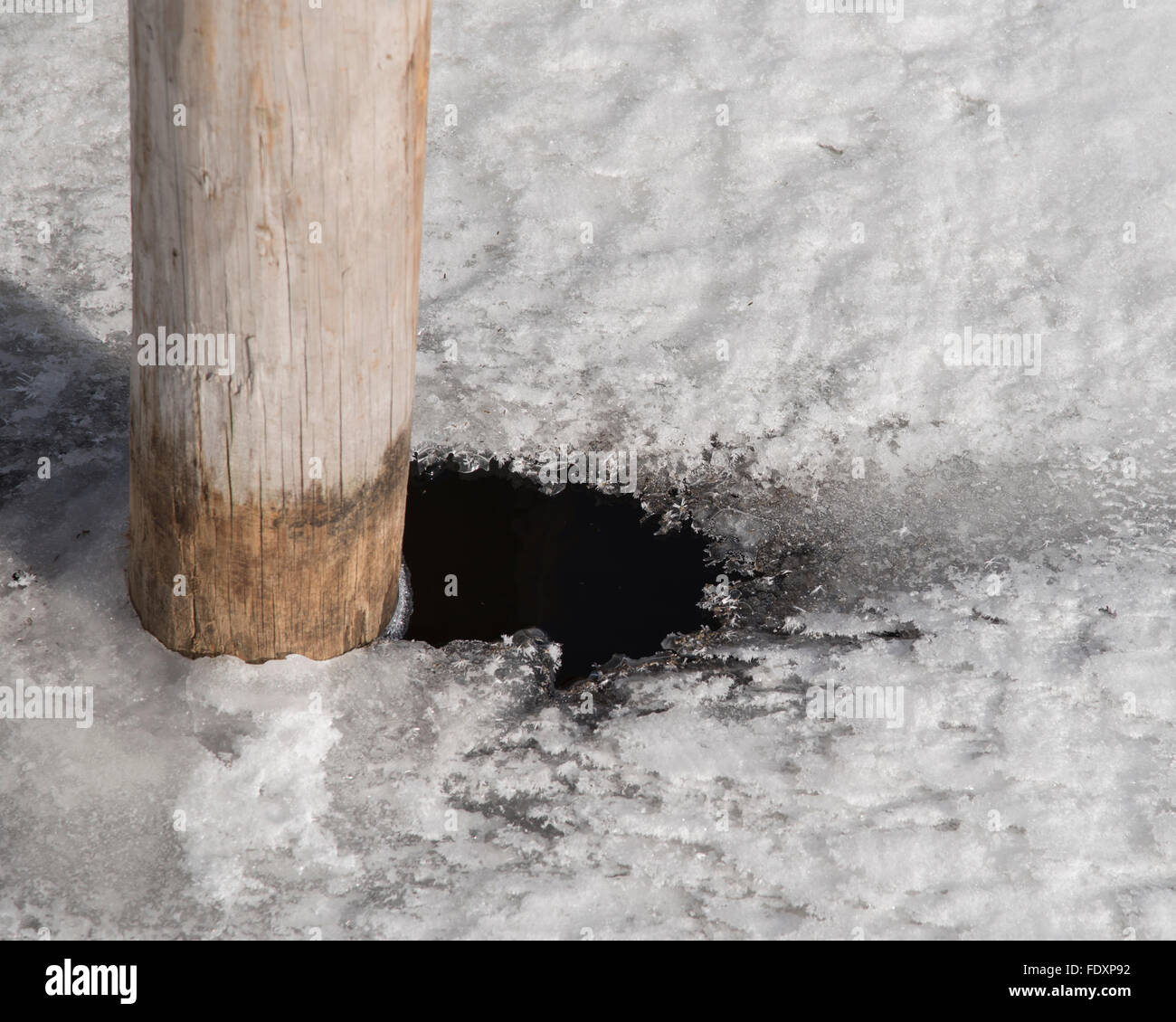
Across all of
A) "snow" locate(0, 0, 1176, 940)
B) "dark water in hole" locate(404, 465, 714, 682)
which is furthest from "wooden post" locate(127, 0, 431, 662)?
"dark water in hole" locate(404, 465, 714, 682)

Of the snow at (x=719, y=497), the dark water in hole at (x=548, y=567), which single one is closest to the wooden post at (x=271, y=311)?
the snow at (x=719, y=497)

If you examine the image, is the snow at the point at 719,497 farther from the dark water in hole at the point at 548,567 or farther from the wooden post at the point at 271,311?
the wooden post at the point at 271,311

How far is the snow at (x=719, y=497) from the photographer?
7.68 ft

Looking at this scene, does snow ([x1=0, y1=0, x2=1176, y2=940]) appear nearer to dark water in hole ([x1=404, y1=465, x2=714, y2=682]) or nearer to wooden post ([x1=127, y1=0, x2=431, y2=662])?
dark water in hole ([x1=404, y1=465, x2=714, y2=682])

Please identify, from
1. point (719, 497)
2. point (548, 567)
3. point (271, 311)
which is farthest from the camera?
point (719, 497)

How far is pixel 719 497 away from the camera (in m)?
3.24

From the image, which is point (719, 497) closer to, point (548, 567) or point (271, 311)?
point (548, 567)

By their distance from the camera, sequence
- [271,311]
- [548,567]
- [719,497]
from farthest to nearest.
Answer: [719,497]
[548,567]
[271,311]

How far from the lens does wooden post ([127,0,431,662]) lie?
6.22 feet

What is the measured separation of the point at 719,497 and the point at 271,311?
1.52m

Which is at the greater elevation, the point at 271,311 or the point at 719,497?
the point at 271,311

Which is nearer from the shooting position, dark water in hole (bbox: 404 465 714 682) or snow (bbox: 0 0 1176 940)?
snow (bbox: 0 0 1176 940)

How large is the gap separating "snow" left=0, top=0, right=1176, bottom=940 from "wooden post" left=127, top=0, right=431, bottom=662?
0.24 metres

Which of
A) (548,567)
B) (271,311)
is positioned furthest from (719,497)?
(271,311)
